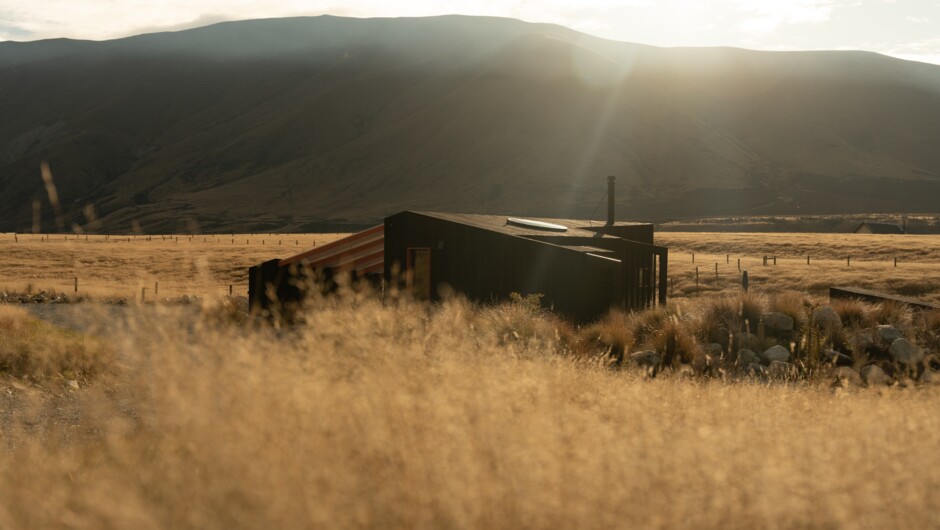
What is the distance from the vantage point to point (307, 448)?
530 centimetres

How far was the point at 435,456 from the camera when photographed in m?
5.00

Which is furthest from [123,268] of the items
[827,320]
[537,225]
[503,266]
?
[827,320]

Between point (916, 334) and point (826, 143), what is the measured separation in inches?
7745

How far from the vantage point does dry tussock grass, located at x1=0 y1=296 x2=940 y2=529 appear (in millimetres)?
4629

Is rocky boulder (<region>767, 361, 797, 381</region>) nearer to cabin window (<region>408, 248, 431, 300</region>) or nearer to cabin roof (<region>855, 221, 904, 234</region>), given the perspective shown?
cabin window (<region>408, 248, 431, 300</region>)

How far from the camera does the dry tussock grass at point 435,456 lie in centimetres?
463

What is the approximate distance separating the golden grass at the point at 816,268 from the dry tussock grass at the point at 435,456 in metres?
26.8

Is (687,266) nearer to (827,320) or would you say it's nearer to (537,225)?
(537,225)

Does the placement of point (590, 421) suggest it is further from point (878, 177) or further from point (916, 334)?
point (878, 177)

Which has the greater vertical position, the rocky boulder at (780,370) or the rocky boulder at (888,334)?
the rocky boulder at (888,334)

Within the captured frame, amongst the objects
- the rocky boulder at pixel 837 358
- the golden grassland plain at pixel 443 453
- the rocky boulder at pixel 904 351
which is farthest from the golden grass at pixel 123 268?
the golden grassland plain at pixel 443 453

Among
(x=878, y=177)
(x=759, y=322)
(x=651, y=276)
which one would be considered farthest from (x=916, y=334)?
(x=878, y=177)

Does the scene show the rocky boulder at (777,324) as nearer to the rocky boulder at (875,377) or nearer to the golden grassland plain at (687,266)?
the rocky boulder at (875,377)

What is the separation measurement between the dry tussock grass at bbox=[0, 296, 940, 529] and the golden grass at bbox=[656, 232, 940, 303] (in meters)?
26.8
